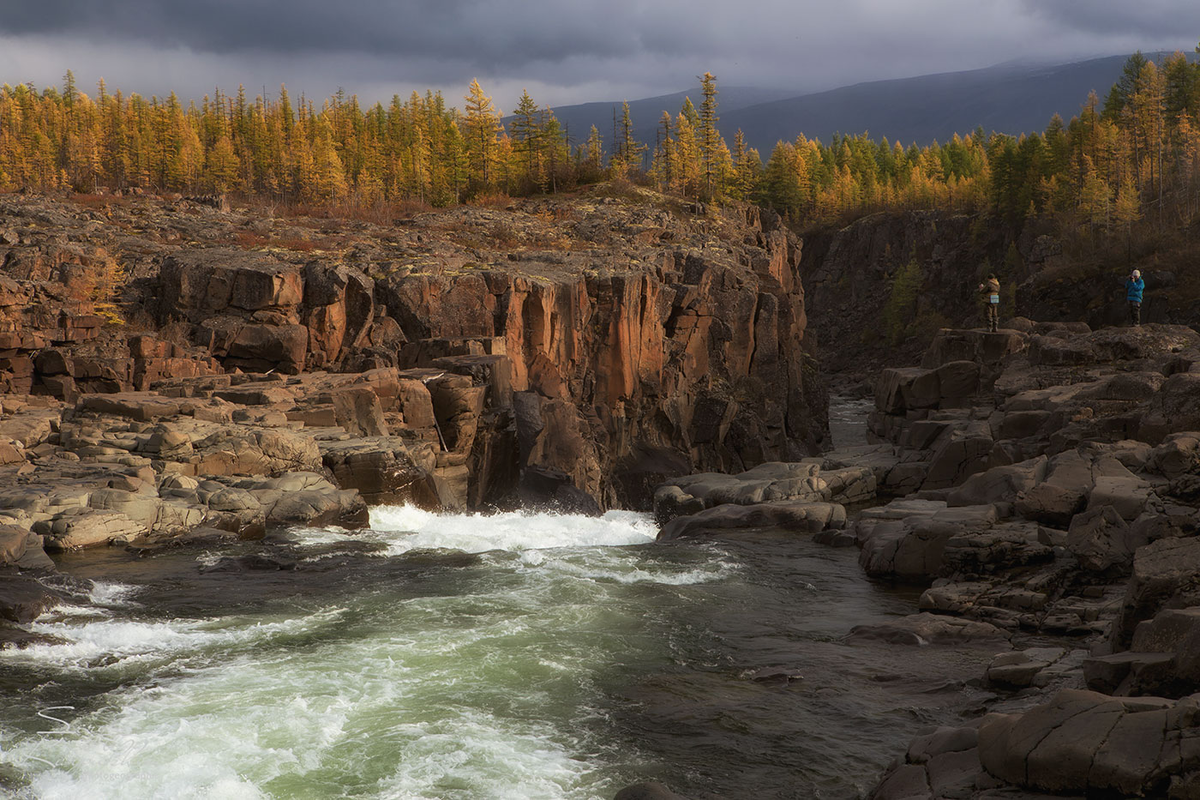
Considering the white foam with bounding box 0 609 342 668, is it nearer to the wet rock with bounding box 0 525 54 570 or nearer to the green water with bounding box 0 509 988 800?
the green water with bounding box 0 509 988 800

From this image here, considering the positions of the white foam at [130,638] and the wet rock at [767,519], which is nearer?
the white foam at [130,638]

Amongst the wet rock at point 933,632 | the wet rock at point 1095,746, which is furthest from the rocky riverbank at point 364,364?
the wet rock at point 1095,746

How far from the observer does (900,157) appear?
541 ft

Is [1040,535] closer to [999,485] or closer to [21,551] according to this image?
[999,485]

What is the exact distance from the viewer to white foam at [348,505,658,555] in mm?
26359

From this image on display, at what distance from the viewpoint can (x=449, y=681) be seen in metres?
15.6

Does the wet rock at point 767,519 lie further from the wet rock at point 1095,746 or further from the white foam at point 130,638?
the wet rock at point 1095,746

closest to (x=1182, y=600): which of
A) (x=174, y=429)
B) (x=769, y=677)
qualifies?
(x=769, y=677)

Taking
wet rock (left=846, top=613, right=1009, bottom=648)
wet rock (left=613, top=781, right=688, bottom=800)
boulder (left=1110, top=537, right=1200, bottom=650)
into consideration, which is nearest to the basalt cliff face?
wet rock (left=846, top=613, right=1009, bottom=648)

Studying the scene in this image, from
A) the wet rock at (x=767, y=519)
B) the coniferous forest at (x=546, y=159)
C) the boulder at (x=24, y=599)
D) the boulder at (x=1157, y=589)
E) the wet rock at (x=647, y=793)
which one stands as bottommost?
the wet rock at (x=767, y=519)

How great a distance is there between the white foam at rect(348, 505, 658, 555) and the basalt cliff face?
1.07 m

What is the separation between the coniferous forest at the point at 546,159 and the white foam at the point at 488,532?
2047 inches

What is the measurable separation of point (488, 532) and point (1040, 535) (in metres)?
15.7

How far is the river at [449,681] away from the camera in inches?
481
